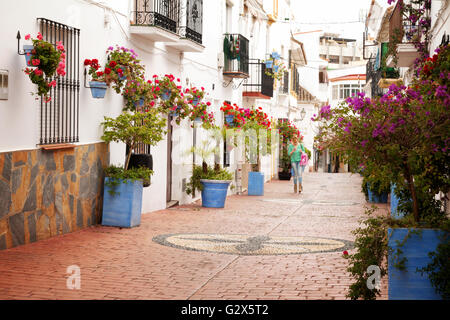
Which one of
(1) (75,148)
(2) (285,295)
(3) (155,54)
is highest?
(3) (155,54)

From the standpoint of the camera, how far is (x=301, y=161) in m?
22.3

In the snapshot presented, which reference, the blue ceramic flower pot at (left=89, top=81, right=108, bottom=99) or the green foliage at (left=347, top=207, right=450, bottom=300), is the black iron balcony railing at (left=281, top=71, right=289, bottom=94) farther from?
the green foliage at (left=347, top=207, right=450, bottom=300)

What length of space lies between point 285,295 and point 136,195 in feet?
17.6

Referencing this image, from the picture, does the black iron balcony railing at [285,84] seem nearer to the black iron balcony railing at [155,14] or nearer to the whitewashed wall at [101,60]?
the whitewashed wall at [101,60]

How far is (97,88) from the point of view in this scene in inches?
447

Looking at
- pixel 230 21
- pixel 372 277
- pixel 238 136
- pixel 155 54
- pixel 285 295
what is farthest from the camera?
pixel 230 21

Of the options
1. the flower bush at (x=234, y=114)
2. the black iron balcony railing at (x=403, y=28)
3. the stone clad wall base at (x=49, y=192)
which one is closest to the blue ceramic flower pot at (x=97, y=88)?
the stone clad wall base at (x=49, y=192)

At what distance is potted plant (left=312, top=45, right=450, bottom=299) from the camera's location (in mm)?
5820

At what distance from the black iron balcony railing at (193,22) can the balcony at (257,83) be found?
661 centimetres

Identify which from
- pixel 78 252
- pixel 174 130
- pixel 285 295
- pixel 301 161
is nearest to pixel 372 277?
pixel 285 295

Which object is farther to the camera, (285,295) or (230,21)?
(230,21)

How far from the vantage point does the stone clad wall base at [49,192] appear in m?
9.07

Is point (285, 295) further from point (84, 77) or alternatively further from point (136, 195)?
point (84, 77)

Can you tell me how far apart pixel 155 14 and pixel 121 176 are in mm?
3868
